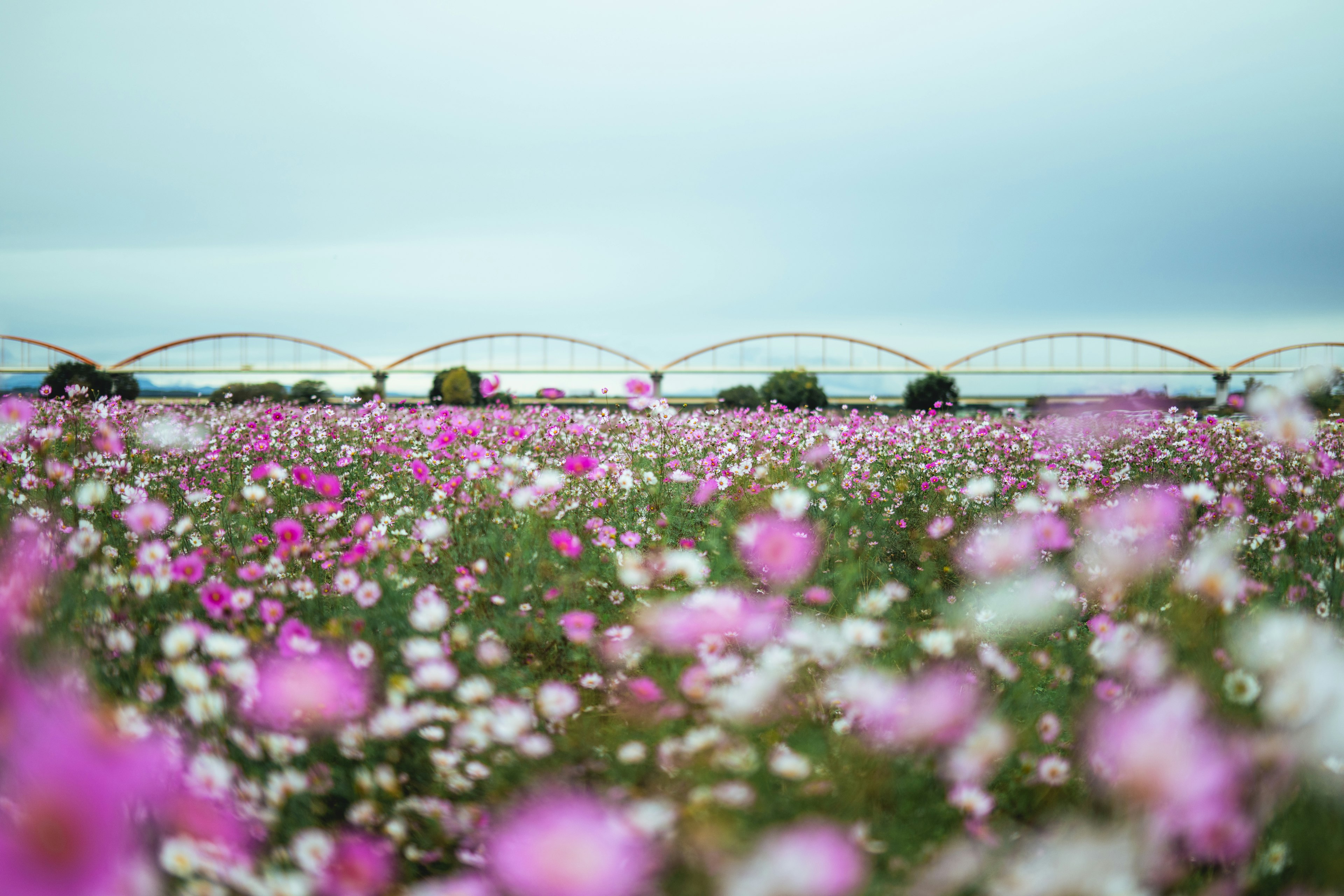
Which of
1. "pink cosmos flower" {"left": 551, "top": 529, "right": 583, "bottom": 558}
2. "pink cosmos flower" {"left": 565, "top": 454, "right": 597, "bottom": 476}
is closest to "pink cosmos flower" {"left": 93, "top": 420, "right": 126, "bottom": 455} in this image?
"pink cosmos flower" {"left": 565, "top": 454, "right": 597, "bottom": 476}

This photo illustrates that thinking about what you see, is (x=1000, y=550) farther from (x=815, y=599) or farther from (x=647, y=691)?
(x=647, y=691)

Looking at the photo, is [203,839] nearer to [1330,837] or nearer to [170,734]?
[170,734]

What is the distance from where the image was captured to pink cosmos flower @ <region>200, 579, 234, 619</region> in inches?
92.8

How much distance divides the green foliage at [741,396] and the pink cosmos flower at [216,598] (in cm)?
2518

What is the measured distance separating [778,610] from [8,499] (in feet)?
15.4

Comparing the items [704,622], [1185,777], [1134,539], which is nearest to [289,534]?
[704,622]

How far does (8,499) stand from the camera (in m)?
4.38

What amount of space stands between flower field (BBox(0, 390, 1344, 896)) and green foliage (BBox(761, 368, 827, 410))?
91.1ft

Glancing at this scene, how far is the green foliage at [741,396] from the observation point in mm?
28656

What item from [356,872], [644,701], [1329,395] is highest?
[1329,395]

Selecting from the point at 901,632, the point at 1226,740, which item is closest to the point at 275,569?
the point at 901,632

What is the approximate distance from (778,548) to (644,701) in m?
0.61

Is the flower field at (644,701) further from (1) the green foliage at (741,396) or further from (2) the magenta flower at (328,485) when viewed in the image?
(1) the green foliage at (741,396)

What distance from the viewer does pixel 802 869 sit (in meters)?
1.18
